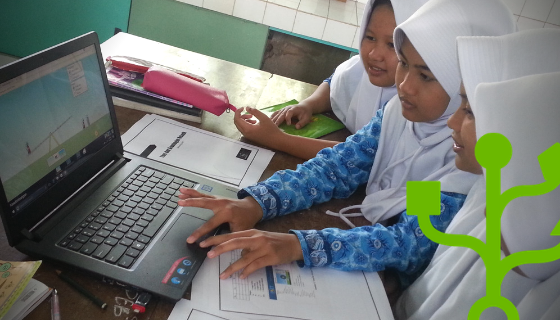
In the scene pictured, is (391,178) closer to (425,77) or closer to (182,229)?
(425,77)

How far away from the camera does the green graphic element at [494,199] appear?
359 mm

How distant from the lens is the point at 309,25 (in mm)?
2535

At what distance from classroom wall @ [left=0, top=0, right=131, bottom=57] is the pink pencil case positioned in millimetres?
1273

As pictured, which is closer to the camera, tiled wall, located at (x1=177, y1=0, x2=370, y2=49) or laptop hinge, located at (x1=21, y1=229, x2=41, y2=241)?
laptop hinge, located at (x1=21, y1=229, x2=41, y2=241)

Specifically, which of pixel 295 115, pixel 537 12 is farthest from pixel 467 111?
pixel 537 12

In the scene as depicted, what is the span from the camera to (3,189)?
1.88 ft

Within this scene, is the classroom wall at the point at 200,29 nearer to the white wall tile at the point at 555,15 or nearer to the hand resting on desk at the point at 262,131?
the hand resting on desk at the point at 262,131

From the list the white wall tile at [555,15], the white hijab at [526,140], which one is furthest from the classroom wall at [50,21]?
the white wall tile at [555,15]

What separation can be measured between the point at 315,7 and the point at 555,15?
1485 millimetres

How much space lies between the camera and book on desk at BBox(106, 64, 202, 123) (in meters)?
A: 1.11

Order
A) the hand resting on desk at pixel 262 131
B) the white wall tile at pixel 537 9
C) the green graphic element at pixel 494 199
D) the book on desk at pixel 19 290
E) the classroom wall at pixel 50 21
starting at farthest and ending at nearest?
the white wall tile at pixel 537 9 → the classroom wall at pixel 50 21 → the hand resting on desk at pixel 262 131 → the book on desk at pixel 19 290 → the green graphic element at pixel 494 199

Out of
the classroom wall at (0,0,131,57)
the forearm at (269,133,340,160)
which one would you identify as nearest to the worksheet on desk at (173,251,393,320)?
the forearm at (269,133,340,160)

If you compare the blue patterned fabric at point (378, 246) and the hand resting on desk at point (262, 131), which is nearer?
the blue patterned fabric at point (378, 246)

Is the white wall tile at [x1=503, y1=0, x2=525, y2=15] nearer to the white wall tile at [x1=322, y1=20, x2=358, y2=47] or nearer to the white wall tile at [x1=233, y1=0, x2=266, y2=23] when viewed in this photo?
the white wall tile at [x1=322, y1=20, x2=358, y2=47]
